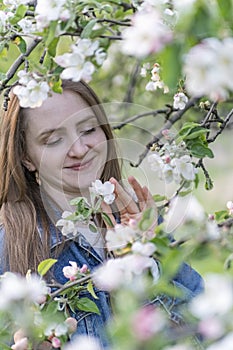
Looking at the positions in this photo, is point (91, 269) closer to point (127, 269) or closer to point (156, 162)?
point (156, 162)

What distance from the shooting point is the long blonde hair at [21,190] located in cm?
239

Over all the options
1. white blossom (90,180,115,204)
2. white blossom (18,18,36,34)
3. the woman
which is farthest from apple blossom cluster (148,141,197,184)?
the woman

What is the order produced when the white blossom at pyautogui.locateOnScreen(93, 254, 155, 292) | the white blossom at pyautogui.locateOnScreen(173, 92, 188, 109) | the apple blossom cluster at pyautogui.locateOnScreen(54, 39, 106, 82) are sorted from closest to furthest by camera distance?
the white blossom at pyautogui.locateOnScreen(93, 254, 155, 292) → the apple blossom cluster at pyautogui.locateOnScreen(54, 39, 106, 82) → the white blossom at pyautogui.locateOnScreen(173, 92, 188, 109)

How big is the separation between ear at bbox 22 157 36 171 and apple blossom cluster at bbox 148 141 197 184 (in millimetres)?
822

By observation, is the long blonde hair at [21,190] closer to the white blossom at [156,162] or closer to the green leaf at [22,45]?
the green leaf at [22,45]

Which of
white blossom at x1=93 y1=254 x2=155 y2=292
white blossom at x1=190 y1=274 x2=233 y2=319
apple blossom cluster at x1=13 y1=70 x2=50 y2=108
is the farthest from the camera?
apple blossom cluster at x1=13 y1=70 x2=50 y2=108

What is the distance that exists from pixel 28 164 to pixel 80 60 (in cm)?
121

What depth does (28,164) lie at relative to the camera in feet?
8.11

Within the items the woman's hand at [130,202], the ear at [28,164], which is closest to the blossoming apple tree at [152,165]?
the woman's hand at [130,202]

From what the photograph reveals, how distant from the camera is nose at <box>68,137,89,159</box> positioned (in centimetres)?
221

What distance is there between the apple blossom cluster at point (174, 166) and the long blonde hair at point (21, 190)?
74 cm

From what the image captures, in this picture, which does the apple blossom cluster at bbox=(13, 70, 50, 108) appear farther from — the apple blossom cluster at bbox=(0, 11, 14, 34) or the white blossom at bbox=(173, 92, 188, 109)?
the white blossom at bbox=(173, 92, 188, 109)

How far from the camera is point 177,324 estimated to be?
164 cm

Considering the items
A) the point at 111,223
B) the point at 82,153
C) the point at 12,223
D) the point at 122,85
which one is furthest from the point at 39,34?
the point at 122,85
